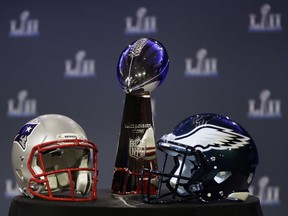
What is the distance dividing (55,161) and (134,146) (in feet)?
0.80

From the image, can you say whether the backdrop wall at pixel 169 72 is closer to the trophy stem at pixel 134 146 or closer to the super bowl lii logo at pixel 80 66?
the super bowl lii logo at pixel 80 66

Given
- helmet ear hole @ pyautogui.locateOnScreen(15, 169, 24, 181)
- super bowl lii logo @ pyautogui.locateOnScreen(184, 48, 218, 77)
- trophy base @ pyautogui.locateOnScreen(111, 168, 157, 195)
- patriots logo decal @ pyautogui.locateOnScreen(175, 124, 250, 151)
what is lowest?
trophy base @ pyautogui.locateOnScreen(111, 168, 157, 195)

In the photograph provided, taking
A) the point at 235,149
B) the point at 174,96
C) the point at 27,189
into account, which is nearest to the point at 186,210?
the point at 235,149

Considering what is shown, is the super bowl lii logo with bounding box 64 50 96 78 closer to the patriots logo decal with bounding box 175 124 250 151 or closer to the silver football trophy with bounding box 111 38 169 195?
the silver football trophy with bounding box 111 38 169 195

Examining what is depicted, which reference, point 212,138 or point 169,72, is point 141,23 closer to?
point 169,72

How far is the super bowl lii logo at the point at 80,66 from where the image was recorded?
3150mm

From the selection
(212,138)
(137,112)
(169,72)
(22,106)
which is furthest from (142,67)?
(22,106)

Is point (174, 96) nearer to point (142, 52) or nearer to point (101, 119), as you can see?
point (101, 119)

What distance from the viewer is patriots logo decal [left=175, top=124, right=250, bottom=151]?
1.51 m

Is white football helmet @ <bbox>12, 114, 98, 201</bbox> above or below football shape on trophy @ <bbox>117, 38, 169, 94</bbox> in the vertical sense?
below

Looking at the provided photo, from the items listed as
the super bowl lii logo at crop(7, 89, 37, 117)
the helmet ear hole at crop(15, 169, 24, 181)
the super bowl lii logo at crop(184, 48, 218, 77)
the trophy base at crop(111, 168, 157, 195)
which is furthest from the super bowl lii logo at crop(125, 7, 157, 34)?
the helmet ear hole at crop(15, 169, 24, 181)

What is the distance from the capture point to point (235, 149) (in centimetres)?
152

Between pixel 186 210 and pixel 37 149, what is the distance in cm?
47

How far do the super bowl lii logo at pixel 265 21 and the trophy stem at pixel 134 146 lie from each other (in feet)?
4.84
